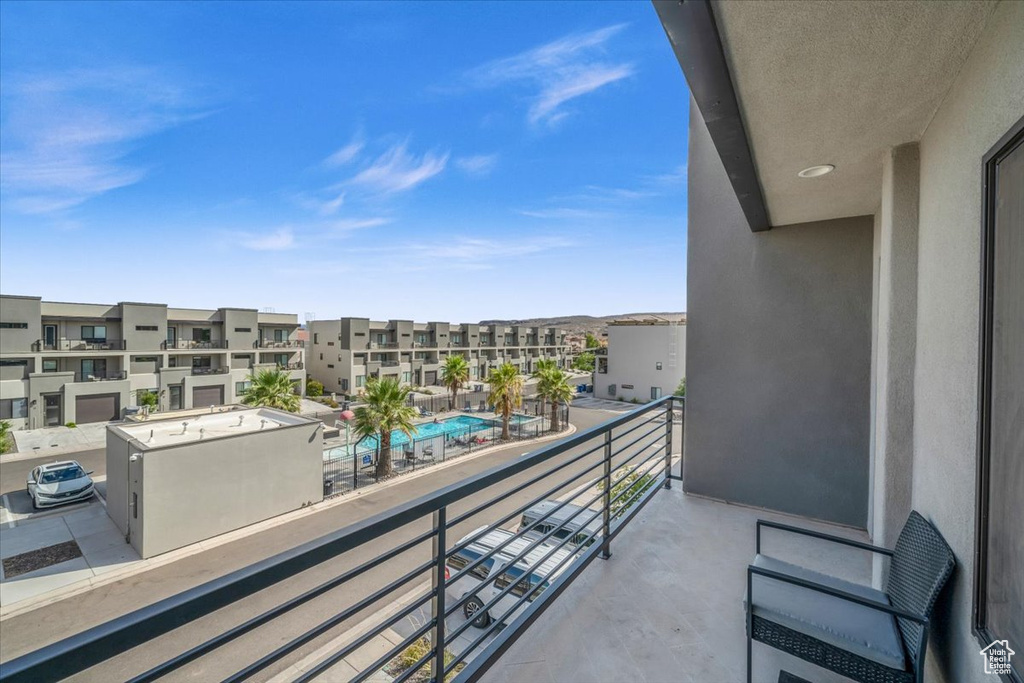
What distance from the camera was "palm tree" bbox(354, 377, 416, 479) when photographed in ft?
47.9

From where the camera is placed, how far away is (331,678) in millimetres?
5879

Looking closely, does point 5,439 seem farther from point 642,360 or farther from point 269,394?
point 642,360

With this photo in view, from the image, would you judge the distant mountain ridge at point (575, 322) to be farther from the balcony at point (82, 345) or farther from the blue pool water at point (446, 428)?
the balcony at point (82, 345)

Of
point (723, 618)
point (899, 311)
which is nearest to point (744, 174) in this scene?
point (899, 311)

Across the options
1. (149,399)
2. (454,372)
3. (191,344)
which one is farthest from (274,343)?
(454,372)

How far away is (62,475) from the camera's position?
11.5 m

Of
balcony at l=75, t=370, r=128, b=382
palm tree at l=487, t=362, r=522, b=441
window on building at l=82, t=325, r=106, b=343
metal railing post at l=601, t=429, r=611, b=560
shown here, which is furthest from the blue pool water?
metal railing post at l=601, t=429, r=611, b=560

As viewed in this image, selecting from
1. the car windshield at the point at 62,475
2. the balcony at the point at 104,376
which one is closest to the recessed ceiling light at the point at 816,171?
the car windshield at the point at 62,475

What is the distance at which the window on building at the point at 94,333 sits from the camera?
20766mm

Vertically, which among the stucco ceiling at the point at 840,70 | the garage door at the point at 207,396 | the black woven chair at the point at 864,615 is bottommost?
the garage door at the point at 207,396

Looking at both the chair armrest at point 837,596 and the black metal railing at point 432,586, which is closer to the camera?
the black metal railing at point 432,586

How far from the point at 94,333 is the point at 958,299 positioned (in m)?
29.4

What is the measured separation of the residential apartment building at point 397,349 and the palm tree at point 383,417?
39.3 feet

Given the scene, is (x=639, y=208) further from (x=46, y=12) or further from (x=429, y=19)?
(x=46, y=12)
